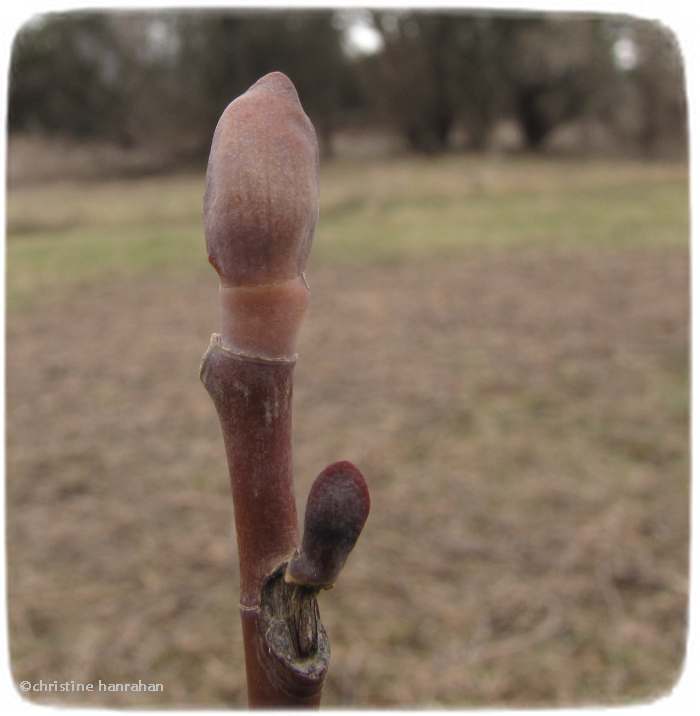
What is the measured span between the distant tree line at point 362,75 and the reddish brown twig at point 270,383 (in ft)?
18.0

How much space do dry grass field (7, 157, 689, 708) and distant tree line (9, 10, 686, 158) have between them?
152cm

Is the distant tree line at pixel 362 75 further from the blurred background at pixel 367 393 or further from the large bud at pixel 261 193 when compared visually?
the large bud at pixel 261 193

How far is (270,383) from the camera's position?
0.63 ft

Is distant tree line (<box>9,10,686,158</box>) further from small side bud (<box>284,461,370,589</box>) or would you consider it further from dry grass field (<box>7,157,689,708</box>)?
small side bud (<box>284,461,370,589</box>)

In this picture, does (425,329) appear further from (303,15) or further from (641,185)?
(303,15)

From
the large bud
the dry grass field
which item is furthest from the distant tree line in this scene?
the large bud

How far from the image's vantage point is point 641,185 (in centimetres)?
608

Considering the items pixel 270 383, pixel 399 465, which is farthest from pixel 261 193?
pixel 399 465

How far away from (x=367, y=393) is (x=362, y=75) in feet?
16.3

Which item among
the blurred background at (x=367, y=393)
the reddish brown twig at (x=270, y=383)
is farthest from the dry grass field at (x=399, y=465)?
the reddish brown twig at (x=270, y=383)

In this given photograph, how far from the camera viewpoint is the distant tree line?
5707mm

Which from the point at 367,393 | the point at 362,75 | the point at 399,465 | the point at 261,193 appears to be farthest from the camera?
the point at 362,75

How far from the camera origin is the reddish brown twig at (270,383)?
0.18 m

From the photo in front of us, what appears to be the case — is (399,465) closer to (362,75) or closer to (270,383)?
(270,383)
